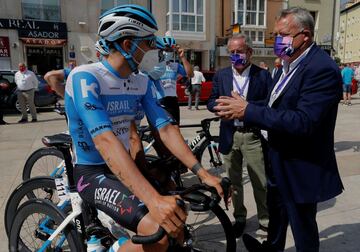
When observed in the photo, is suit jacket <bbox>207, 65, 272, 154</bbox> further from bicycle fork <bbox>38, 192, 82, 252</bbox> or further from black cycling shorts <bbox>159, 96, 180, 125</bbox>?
bicycle fork <bbox>38, 192, 82, 252</bbox>

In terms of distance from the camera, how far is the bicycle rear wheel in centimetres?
207

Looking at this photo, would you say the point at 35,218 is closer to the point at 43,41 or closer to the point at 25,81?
the point at 25,81

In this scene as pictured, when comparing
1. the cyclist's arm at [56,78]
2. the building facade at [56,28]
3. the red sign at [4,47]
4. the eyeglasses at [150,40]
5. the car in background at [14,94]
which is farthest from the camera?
the building facade at [56,28]

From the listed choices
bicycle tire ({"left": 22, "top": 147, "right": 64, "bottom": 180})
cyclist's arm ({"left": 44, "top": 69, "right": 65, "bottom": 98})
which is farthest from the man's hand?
bicycle tire ({"left": 22, "top": 147, "right": 64, "bottom": 180})

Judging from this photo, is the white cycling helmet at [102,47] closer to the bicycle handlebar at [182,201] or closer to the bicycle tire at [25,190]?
the bicycle handlebar at [182,201]

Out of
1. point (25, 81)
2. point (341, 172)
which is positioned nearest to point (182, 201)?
point (341, 172)

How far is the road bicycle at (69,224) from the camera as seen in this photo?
6.40 ft

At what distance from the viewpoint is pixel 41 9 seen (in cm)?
2155

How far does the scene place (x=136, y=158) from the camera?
2.44m

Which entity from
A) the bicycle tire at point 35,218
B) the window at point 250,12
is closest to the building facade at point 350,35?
the window at point 250,12

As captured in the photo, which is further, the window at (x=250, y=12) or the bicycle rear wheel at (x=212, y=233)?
the window at (x=250, y=12)

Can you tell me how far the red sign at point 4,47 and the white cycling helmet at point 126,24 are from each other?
21.5m

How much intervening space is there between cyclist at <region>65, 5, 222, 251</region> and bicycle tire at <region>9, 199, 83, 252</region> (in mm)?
369

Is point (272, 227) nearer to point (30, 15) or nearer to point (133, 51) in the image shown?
point (133, 51)
